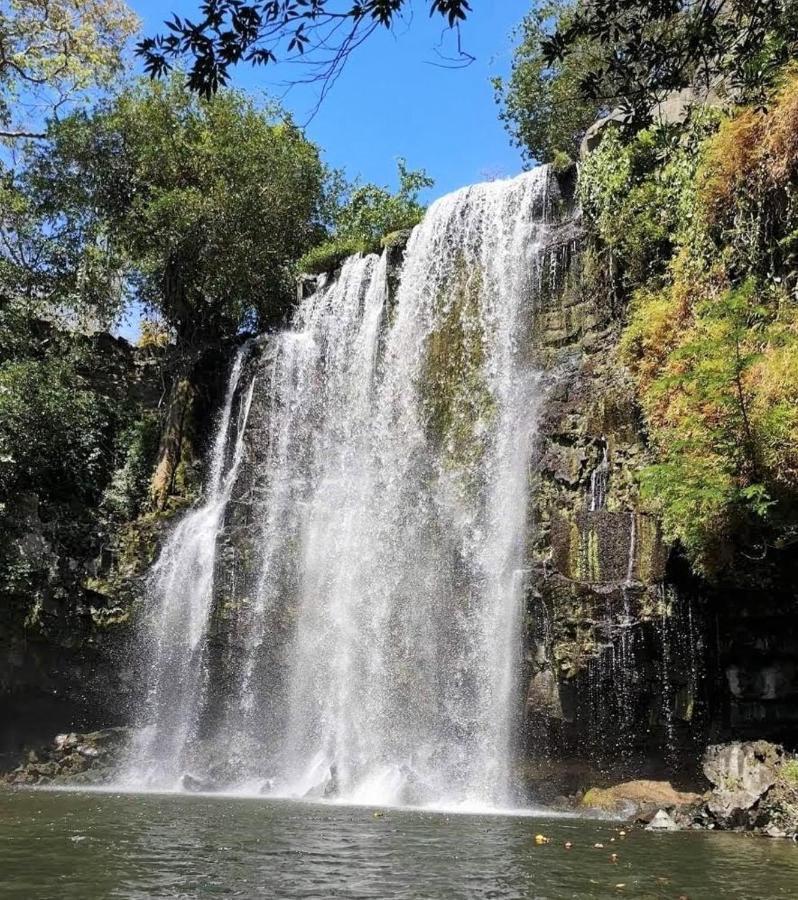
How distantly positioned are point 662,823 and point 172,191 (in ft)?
61.7

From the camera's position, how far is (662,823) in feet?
32.1

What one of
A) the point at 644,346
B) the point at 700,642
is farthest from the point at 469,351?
the point at 700,642

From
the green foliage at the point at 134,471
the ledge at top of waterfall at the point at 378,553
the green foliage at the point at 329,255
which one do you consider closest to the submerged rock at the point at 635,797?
the ledge at top of waterfall at the point at 378,553

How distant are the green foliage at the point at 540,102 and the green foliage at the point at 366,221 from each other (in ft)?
15.1

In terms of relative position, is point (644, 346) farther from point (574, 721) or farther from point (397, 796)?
point (397, 796)

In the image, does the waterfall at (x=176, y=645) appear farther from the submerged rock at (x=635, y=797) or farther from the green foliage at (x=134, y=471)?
the submerged rock at (x=635, y=797)

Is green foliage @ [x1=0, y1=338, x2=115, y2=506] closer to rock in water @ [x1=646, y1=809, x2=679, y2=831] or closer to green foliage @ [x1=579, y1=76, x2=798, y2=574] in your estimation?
green foliage @ [x1=579, y1=76, x2=798, y2=574]

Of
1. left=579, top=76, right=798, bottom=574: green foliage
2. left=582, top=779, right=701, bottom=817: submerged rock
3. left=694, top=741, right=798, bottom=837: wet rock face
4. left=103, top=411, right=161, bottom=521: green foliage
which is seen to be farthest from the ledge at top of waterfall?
left=694, top=741, right=798, bottom=837: wet rock face

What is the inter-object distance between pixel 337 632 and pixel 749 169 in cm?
1006

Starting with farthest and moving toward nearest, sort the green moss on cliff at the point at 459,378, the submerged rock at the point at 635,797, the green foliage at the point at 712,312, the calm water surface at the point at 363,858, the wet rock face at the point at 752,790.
Answer: the green moss on cliff at the point at 459,378, the submerged rock at the point at 635,797, the green foliage at the point at 712,312, the wet rock face at the point at 752,790, the calm water surface at the point at 363,858

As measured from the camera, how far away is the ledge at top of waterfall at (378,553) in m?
14.0

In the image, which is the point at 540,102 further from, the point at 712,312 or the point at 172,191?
the point at 712,312

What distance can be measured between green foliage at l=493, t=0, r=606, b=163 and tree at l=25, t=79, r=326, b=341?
9183 mm

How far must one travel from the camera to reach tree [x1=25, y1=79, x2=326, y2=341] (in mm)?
22906
